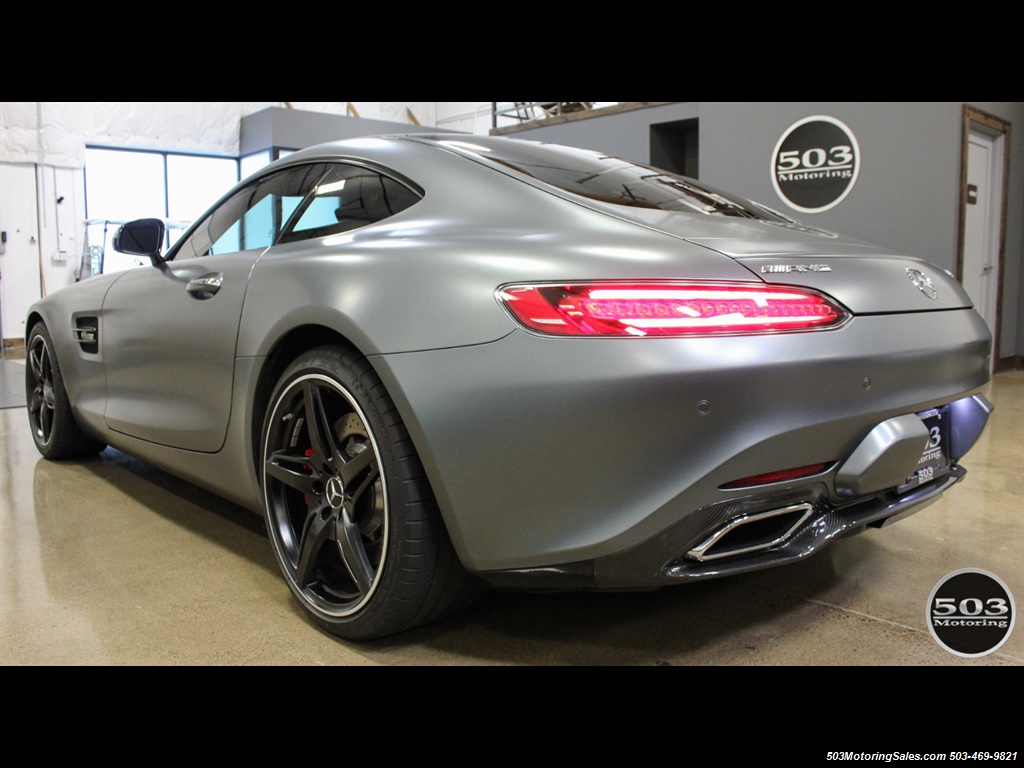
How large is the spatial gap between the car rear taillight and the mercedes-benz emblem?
63cm

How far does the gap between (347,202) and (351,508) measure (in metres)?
0.78

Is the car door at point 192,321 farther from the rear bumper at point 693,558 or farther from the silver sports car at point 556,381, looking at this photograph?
the rear bumper at point 693,558

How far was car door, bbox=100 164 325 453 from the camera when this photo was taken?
2217 mm

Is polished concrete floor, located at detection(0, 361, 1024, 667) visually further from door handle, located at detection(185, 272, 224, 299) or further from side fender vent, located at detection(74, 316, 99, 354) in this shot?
door handle, located at detection(185, 272, 224, 299)

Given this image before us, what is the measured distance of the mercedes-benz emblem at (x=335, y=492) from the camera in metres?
1.81

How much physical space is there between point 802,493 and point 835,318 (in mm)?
332

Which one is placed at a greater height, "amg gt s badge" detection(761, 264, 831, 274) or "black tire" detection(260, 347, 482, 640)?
"amg gt s badge" detection(761, 264, 831, 274)

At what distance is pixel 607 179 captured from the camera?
79.0 inches

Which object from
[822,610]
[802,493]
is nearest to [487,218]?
[802,493]

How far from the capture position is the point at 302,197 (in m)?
2.20

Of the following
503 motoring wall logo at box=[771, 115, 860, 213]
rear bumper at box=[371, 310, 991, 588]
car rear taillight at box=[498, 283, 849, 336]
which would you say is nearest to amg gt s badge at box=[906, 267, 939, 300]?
rear bumper at box=[371, 310, 991, 588]

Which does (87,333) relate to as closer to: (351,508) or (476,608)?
(351,508)
